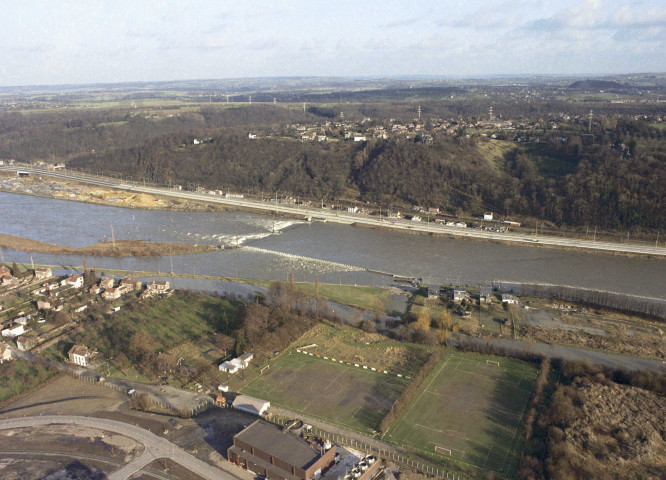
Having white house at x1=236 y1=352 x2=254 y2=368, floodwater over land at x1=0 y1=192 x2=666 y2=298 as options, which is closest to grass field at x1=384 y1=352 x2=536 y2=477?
white house at x1=236 y1=352 x2=254 y2=368

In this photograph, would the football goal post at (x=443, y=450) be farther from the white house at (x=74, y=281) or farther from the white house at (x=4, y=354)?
the white house at (x=74, y=281)

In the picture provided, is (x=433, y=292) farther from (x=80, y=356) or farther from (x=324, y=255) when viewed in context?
(x=80, y=356)

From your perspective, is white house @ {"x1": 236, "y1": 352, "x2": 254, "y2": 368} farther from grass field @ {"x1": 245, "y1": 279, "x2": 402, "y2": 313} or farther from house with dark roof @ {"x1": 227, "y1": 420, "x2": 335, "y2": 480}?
grass field @ {"x1": 245, "y1": 279, "x2": 402, "y2": 313}

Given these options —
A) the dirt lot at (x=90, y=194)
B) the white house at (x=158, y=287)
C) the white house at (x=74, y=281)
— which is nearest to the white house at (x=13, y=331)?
the white house at (x=74, y=281)

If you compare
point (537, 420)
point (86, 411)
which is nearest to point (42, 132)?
point (86, 411)

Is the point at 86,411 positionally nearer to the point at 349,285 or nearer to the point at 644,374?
the point at 349,285
